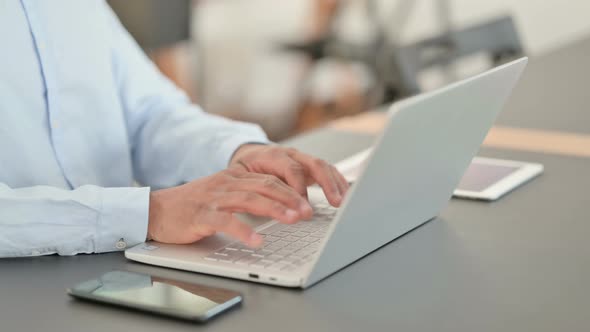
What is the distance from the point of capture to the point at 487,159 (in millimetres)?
1503

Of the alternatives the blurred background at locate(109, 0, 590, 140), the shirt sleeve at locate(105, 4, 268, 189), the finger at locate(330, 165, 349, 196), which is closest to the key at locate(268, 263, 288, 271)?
the finger at locate(330, 165, 349, 196)

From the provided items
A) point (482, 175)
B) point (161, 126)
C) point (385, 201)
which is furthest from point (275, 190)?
point (161, 126)

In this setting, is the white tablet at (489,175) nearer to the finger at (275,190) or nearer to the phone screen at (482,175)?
the phone screen at (482,175)

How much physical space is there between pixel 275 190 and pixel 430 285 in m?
0.22

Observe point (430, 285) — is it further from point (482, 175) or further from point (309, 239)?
point (482, 175)

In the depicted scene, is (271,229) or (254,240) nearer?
(254,240)

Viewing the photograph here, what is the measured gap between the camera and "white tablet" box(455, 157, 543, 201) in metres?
1.30

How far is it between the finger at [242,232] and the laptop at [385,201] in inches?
1.0

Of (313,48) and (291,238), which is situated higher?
(291,238)

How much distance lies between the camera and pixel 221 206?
1.06 meters

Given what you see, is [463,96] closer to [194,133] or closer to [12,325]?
[12,325]

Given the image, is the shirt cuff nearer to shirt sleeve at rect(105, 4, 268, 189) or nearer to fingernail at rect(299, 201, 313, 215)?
fingernail at rect(299, 201, 313, 215)

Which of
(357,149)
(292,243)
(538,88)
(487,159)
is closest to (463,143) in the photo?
(292,243)

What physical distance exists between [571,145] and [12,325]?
108 cm
